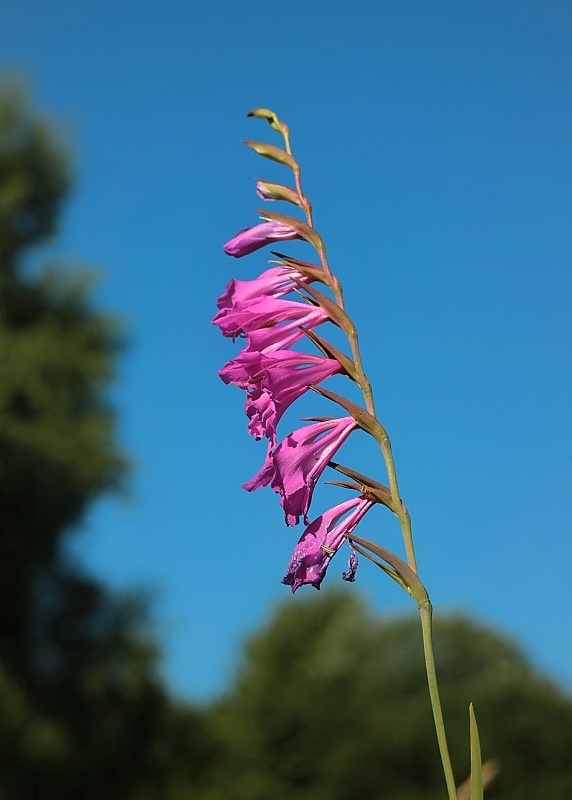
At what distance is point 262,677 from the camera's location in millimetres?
9383

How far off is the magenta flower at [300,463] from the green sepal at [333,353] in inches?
2.5

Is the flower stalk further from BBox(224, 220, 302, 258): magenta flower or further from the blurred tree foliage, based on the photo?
the blurred tree foliage

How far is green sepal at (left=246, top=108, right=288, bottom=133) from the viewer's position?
986mm

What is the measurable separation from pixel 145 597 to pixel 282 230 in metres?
11.1

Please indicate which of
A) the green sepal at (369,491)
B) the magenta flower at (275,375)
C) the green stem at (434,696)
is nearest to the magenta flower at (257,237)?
the magenta flower at (275,375)

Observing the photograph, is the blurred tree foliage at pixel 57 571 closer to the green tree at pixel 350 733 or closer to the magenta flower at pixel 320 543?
the green tree at pixel 350 733

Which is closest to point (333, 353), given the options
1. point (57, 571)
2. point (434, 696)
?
point (434, 696)

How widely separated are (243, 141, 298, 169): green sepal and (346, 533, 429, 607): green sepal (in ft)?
1.19

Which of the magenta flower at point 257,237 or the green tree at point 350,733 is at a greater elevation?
the green tree at point 350,733

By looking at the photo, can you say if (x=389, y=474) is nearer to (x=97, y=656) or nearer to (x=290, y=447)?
(x=290, y=447)

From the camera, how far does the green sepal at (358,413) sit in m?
→ 0.84

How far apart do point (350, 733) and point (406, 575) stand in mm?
8559

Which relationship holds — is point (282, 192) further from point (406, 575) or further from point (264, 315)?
point (406, 575)

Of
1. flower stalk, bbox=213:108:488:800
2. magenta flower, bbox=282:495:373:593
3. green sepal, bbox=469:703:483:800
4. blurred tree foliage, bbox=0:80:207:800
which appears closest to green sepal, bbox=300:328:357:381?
flower stalk, bbox=213:108:488:800
